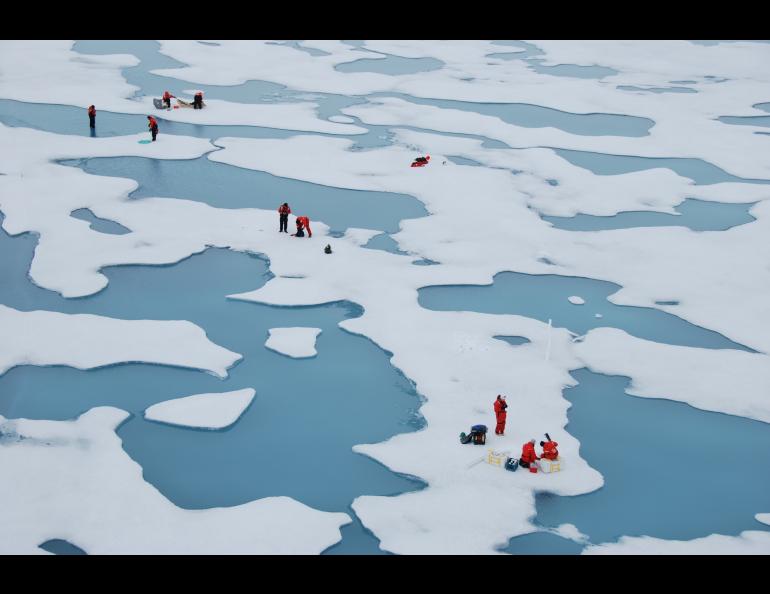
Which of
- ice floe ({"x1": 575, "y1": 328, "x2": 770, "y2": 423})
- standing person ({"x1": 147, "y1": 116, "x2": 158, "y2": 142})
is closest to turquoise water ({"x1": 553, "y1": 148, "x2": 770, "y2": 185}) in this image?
ice floe ({"x1": 575, "y1": 328, "x2": 770, "y2": 423})

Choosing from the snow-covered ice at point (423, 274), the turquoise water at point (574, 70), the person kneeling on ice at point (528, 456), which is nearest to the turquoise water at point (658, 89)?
the snow-covered ice at point (423, 274)

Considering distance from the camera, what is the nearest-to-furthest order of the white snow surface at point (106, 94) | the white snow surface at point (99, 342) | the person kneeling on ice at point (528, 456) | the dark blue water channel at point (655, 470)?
1. the dark blue water channel at point (655, 470)
2. the person kneeling on ice at point (528, 456)
3. the white snow surface at point (99, 342)
4. the white snow surface at point (106, 94)

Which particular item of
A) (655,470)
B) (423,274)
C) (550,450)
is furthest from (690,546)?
(423,274)

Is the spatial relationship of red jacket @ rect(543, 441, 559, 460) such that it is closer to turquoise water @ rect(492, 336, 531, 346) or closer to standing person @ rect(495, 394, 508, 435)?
standing person @ rect(495, 394, 508, 435)

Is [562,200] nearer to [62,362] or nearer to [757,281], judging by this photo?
[757,281]

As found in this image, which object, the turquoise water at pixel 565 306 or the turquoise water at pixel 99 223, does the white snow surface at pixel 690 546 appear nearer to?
the turquoise water at pixel 565 306

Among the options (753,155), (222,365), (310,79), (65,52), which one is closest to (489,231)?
(222,365)
